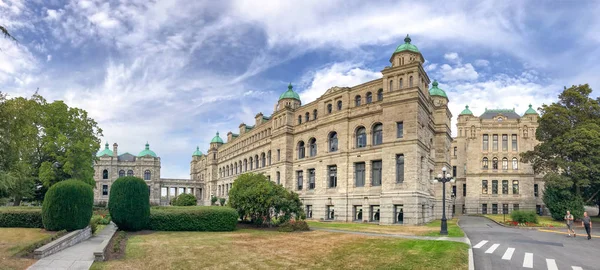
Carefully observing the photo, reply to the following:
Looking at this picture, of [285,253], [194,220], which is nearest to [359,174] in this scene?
[194,220]

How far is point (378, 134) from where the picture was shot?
131 feet

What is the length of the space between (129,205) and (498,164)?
55291 mm

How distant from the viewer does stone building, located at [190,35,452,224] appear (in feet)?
119

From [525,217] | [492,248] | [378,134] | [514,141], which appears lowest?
[525,217]

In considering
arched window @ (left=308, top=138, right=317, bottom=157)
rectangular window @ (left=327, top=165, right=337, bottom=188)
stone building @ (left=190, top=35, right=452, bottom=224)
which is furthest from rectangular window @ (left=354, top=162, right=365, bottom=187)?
arched window @ (left=308, top=138, right=317, bottom=157)

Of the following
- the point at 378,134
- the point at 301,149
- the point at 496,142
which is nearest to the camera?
the point at 378,134

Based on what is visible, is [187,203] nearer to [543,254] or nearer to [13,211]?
[13,211]

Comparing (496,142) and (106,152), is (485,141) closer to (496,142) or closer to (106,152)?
(496,142)

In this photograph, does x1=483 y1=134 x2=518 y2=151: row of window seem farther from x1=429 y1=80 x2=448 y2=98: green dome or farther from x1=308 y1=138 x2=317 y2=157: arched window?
x1=308 y1=138 x2=317 y2=157: arched window

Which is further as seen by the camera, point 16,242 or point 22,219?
point 22,219

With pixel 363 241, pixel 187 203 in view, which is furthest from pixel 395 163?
pixel 187 203

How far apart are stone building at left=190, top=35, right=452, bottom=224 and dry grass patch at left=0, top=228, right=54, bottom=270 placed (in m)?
26.7

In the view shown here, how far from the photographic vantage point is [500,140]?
205ft

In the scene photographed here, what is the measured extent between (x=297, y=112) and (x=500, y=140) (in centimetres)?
3346
